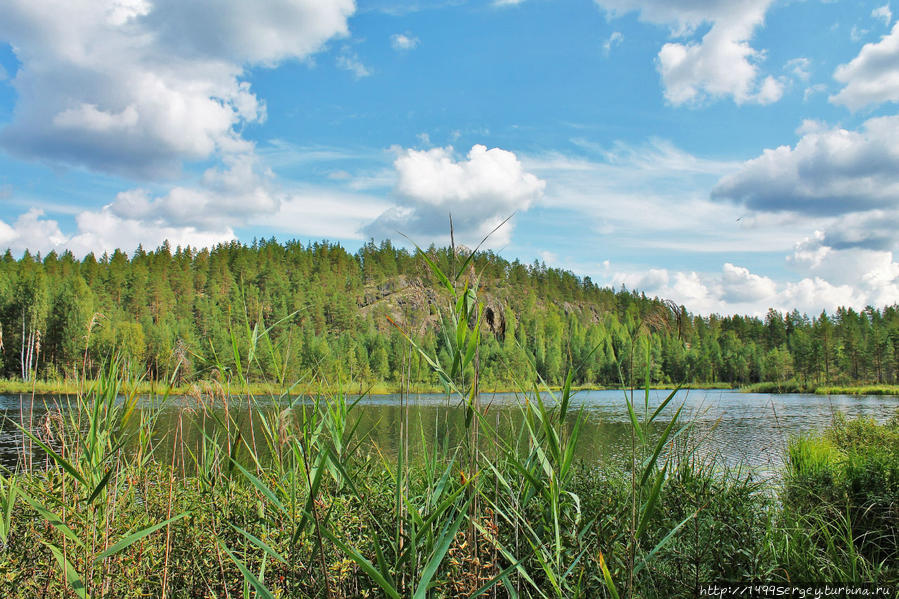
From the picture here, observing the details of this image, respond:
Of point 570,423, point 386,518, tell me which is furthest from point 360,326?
point 386,518

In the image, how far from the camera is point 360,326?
2092cm

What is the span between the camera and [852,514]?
5543 millimetres

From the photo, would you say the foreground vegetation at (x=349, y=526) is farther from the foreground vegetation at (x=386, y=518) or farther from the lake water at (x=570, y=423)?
the lake water at (x=570, y=423)

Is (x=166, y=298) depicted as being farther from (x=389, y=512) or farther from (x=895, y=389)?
(x=895, y=389)

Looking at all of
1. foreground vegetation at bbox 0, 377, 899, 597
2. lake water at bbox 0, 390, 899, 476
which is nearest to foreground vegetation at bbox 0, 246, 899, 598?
foreground vegetation at bbox 0, 377, 899, 597

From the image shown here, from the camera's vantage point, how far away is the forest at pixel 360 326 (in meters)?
2.41

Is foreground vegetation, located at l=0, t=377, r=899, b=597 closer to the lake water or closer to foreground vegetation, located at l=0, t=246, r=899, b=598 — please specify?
foreground vegetation, located at l=0, t=246, r=899, b=598

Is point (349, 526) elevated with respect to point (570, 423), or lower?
elevated

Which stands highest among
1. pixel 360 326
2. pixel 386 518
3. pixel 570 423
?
pixel 360 326

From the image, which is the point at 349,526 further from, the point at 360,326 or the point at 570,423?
the point at 360,326

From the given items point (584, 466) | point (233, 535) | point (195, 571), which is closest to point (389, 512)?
point (233, 535)

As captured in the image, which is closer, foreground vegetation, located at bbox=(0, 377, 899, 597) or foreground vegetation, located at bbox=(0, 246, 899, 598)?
foreground vegetation, located at bbox=(0, 246, 899, 598)

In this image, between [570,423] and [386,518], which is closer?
[386,518]

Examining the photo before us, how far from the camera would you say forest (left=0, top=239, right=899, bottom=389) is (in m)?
2.41
